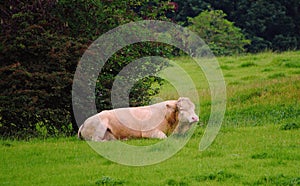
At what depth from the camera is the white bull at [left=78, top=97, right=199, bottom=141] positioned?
49.4 feet

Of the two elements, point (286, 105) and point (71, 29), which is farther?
point (286, 105)

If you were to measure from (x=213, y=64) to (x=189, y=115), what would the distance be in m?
17.8

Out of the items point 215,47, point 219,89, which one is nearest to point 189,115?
point 219,89

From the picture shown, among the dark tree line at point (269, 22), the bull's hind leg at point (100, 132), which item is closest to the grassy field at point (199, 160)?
the bull's hind leg at point (100, 132)

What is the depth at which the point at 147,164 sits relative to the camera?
12.1 m

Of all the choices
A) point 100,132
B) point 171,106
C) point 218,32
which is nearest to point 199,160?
point 171,106

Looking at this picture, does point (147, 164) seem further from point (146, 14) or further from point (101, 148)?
point (146, 14)

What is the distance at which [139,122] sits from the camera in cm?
1514

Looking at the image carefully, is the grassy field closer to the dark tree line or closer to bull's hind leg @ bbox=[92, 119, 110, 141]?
bull's hind leg @ bbox=[92, 119, 110, 141]

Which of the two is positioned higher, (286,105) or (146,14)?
(146,14)

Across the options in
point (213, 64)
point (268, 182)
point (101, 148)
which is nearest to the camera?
point (268, 182)

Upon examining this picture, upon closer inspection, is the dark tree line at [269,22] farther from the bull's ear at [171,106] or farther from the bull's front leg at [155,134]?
the bull's front leg at [155,134]

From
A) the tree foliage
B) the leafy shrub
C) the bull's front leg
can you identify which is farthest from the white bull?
the leafy shrub

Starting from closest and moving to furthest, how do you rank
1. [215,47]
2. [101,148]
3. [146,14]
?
[101,148] < [146,14] < [215,47]
